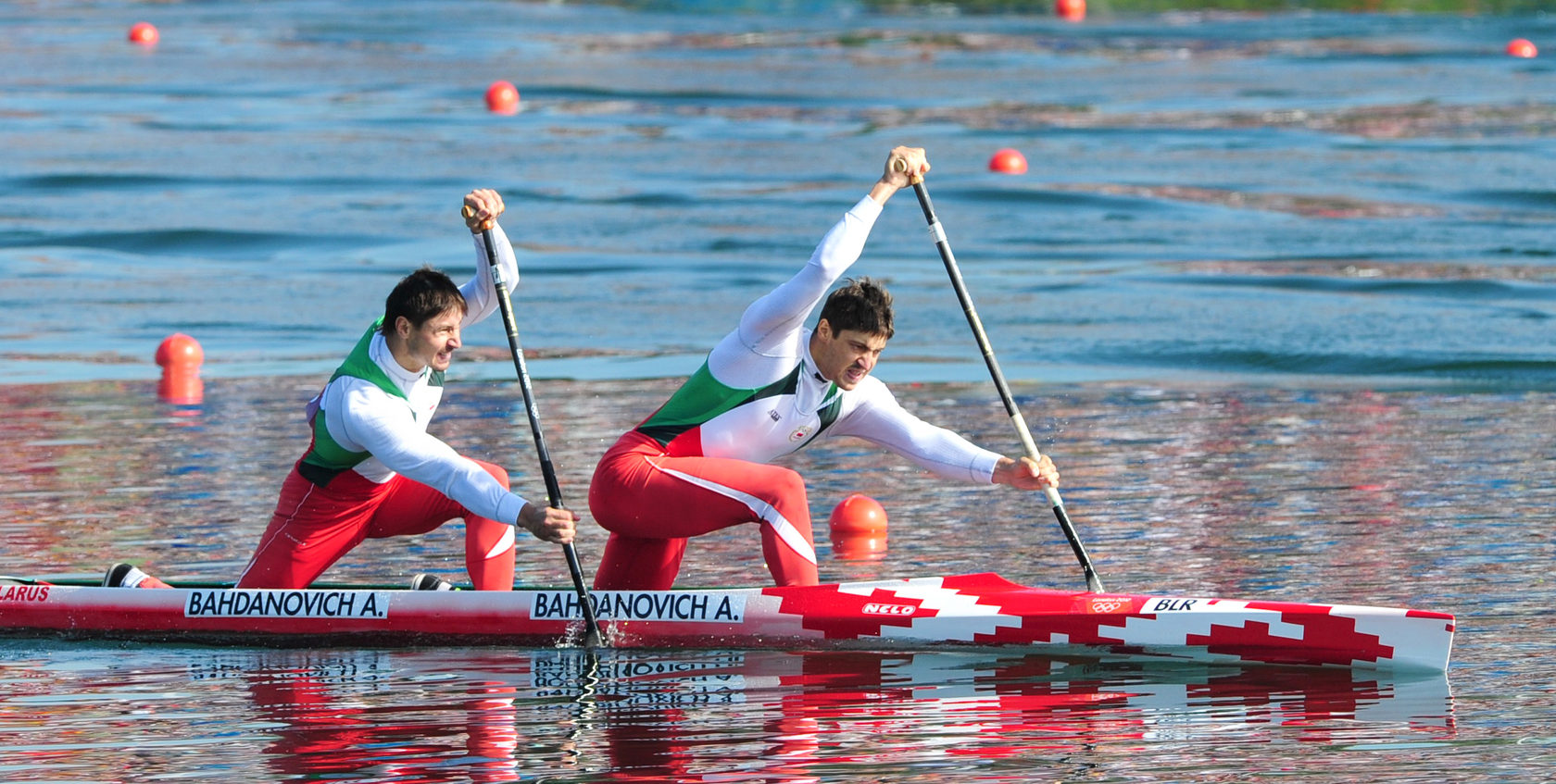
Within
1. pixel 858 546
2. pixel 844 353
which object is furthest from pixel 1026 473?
pixel 858 546

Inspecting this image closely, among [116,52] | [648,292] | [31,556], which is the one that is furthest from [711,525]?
[116,52]

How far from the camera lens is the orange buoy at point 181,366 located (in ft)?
42.3

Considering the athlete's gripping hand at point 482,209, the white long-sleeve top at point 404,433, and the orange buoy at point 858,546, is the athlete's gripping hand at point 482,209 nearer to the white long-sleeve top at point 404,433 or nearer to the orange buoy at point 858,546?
the white long-sleeve top at point 404,433

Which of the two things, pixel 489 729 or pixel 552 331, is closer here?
pixel 489 729

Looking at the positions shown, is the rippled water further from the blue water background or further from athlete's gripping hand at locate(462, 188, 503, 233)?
athlete's gripping hand at locate(462, 188, 503, 233)

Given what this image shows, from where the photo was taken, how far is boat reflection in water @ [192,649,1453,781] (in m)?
5.91

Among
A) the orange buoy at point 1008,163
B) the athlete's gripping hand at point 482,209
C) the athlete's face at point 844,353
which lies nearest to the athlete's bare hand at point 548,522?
the athlete's face at point 844,353

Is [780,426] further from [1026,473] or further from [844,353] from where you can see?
[1026,473]

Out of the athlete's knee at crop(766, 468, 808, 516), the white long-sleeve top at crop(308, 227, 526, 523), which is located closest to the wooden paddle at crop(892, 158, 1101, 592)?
the athlete's knee at crop(766, 468, 808, 516)

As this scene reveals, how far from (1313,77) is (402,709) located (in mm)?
28614

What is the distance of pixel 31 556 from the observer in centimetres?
884

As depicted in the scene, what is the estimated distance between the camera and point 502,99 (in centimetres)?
2916

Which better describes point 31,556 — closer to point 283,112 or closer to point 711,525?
point 711,525

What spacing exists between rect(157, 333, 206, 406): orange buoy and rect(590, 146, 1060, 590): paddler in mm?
6062
